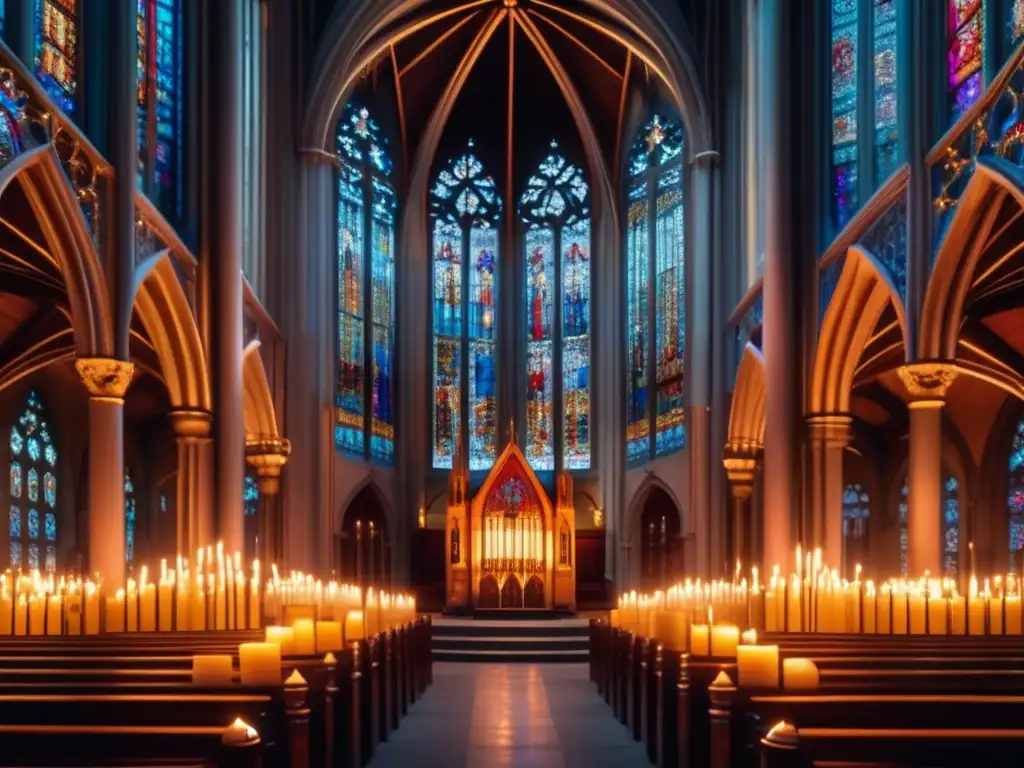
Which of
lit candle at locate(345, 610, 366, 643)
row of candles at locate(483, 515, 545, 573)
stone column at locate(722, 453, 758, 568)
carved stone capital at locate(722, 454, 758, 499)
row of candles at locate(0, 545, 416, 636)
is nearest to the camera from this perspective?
lit candle at locate(345, 610, 366, 643)

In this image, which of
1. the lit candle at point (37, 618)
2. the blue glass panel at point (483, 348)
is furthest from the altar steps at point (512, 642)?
the blue glass panel at point (483, 348)

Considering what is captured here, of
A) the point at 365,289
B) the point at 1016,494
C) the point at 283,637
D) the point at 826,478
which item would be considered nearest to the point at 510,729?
the point at 283,637

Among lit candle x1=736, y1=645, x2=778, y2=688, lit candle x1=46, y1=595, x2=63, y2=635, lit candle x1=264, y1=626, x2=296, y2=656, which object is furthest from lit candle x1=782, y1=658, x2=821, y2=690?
lit candle x1=46, y1=595, x2=63, y2=635

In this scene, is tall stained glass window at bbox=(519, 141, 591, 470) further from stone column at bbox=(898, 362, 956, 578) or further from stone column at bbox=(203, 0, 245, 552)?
stone column at bbox=(898, 362, 956, 578)

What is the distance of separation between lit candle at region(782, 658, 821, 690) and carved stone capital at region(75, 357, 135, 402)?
10.6 m

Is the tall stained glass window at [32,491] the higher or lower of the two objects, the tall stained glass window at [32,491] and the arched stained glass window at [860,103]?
the lower

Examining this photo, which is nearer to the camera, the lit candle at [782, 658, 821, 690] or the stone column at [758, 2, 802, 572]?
the lit candle at [782, 658, 821, 690]

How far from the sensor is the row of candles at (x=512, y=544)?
27.5 m

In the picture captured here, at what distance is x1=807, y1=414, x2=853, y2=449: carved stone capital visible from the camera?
1920 centimetres

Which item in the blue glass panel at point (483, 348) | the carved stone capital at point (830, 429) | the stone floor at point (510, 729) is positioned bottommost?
the stone floor at point (510, 729)

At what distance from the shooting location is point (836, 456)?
1912 centimetres

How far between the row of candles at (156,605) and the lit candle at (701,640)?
3.86m

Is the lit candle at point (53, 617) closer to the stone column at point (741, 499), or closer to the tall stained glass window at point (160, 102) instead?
the tall stained glass window at point (160, 102)

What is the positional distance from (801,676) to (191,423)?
1405 cm
